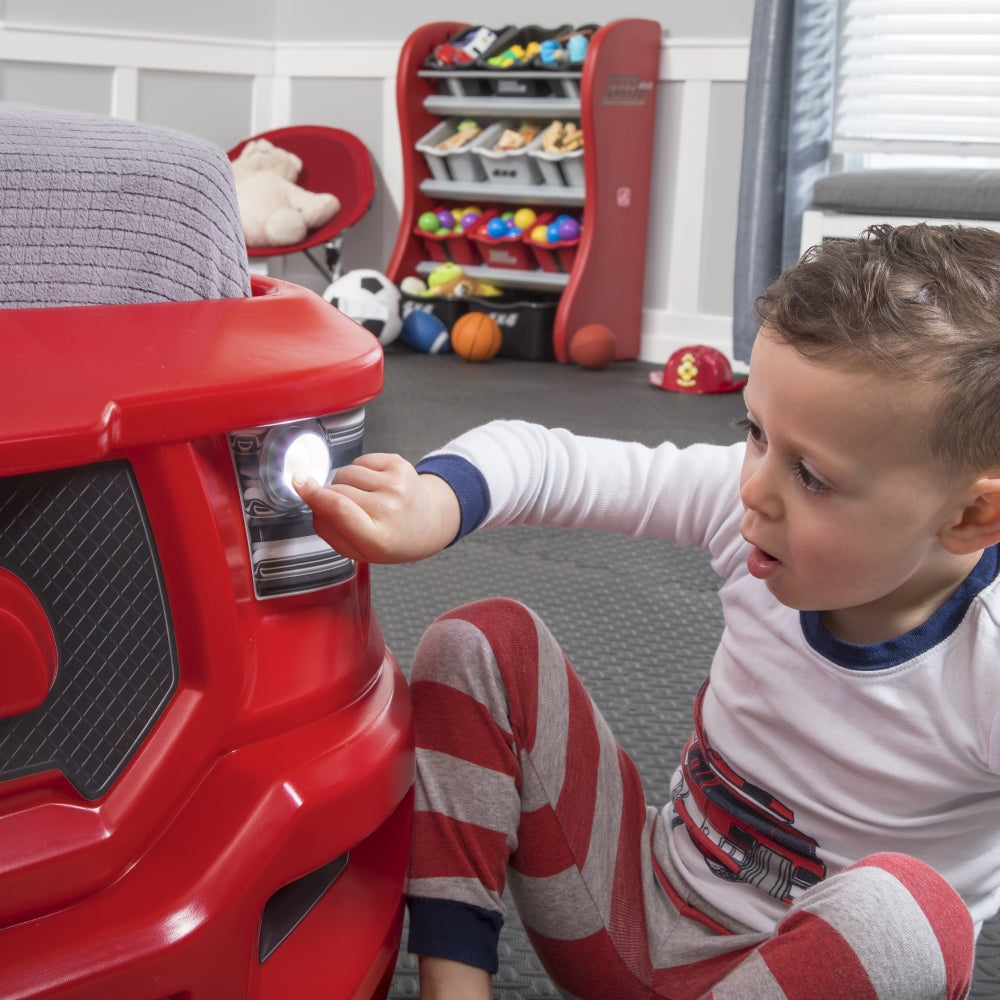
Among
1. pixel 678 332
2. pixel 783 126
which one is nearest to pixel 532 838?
pixel 783 126

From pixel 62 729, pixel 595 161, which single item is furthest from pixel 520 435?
pixel 595 161

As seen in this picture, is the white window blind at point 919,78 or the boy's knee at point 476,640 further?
the white window blind at point 919,78

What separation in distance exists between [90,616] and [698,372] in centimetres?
270

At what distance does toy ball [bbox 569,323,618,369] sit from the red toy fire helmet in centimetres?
27

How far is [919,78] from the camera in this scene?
3064 mm

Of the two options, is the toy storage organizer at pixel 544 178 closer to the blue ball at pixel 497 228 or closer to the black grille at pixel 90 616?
the blue ball at pixel 497 228

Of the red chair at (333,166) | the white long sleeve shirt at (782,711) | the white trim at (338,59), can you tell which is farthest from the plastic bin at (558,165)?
the white long sleeve shirt at (782,711)

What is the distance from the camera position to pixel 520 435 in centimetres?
81

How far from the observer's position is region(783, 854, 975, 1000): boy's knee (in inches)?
23.4

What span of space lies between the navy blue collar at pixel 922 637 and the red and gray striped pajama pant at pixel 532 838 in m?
0.17

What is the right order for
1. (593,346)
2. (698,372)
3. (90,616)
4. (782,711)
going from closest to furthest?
1. (90,616)
2. (782,711)
3. (698,372)
4. (593,346)

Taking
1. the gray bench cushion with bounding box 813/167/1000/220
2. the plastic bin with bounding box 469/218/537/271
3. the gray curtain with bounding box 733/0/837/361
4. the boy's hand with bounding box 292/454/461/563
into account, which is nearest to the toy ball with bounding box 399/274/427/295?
the plastic bin with bounding box 469/218/537/271

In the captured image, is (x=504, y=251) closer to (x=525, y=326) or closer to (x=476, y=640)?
(x=525, y=326)

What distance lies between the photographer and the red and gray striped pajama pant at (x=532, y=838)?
2.42 feet
